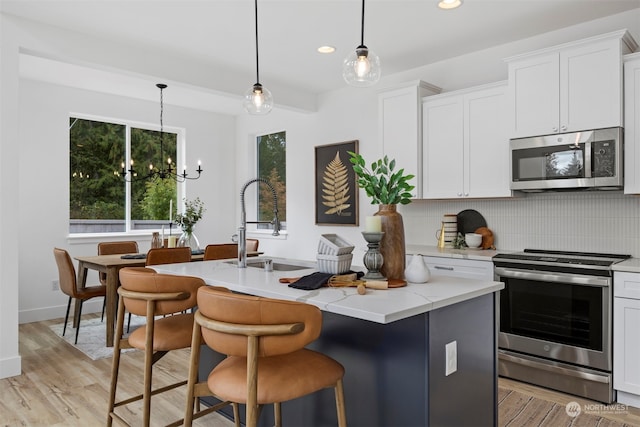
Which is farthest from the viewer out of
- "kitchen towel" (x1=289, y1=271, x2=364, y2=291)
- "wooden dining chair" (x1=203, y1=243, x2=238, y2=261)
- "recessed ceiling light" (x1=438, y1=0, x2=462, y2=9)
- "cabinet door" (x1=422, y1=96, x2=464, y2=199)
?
"wooden dining chair" (x1=203, y1=243, x2=238, y2=261)

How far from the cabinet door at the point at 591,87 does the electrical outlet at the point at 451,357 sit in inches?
87.0

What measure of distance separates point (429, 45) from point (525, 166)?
1407 mm

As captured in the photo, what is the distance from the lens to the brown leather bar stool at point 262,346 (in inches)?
59.2

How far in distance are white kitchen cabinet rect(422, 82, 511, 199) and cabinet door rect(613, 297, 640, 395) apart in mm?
1209

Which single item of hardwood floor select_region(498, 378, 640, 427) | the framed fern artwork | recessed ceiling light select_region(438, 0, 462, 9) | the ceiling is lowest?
hardwood floor select_region(498, 378, 640, 427)

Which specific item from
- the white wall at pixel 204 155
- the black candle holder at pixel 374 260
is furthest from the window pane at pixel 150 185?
the black candle holder at pixel 374 260

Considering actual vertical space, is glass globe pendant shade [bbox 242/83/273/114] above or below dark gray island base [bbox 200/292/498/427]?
above

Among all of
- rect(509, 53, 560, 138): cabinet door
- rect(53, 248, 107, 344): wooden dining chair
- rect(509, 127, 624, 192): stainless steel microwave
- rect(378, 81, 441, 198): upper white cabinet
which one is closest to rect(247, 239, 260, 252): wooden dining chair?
rect(53, 248, 107, 344): wooden dining chair

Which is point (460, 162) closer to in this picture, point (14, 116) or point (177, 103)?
point (14, 116)

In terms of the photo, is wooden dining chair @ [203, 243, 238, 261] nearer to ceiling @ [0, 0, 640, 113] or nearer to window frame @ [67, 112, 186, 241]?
ceiling @ [0, 0, 640, 113]

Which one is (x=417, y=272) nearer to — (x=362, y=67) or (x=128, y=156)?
(x=362, y=67)

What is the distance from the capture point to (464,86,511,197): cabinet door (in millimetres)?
3674

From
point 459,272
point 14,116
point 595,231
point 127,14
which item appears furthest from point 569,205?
point 14,116

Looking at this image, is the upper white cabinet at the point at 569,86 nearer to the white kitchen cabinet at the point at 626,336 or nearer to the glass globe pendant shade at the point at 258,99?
the white kitchen cabinet at the point at 626,336
